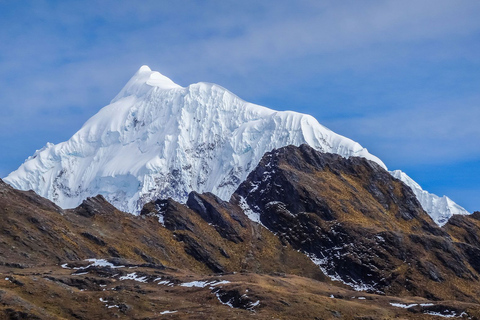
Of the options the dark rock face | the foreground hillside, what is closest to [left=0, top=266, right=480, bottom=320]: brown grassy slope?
the foreground hillside

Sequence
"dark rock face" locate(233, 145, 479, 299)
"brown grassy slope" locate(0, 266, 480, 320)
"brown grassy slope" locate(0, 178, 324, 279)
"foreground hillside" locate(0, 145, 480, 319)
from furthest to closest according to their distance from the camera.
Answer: "dark rock face" locate(233, 145, 479, 299)
"brown grassy slope" locate(0, 178, 324, 279)
"foreground hillside" locate(0, 145, 480, 319)
"brown grassy slope" locate(0, 266, 480, 320)

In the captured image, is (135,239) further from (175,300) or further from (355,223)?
(175,300)

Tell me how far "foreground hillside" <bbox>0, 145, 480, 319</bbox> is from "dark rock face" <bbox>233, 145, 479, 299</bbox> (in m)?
0.29

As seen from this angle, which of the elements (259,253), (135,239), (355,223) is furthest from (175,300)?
(355,223)

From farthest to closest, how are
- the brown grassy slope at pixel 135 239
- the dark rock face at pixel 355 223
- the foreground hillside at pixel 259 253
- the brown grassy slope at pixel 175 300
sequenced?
the dark rock face at pixel 355 223 < the brown grassy slope at pixel 135 239 < the foreground hillside at pixel 259 253 < the brown grassy slope at pixel 175 300

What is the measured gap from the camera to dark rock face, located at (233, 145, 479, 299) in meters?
120

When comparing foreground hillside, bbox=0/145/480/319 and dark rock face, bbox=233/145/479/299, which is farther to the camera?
dark rock face, bbox=233/145/479/299

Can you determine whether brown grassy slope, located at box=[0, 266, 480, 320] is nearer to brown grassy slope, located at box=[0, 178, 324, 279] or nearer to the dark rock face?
brown grassy slope, located at box=[0, 178, 324, 279]

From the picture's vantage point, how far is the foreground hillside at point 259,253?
6931 centimetres

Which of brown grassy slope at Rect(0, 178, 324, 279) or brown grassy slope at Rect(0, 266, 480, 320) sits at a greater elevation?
brown grassy slope at Rect(0, 178, 324, 279)

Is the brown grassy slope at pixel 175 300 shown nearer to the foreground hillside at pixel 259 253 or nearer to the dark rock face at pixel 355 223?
the foreground hillside at pixel 259 253

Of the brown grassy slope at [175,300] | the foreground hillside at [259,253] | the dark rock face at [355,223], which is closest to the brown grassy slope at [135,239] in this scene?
the foreground hillside at [259,253]

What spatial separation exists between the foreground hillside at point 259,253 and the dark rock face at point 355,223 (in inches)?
11.4

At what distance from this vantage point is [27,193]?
124m
